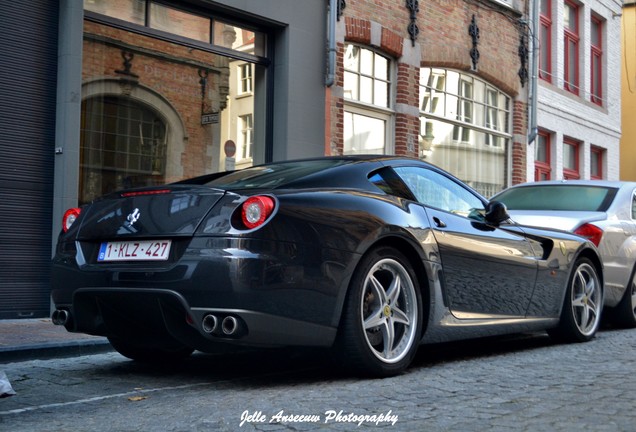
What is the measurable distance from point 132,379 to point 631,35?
25511 mm

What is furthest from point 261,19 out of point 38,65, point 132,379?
point 132,379

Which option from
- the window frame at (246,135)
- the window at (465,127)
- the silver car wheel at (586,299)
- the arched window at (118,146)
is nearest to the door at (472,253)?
the silver car wheel at (586,299)

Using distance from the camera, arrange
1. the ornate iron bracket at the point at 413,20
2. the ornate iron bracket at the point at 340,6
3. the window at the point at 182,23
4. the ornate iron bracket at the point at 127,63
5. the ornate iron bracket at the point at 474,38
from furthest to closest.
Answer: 1. the ornate iron bracket at the point at 474,38
2. the ornate iron bracket at the point at 413,20
3. the ornate iron bracket at the point at 340,6
4. the ornate iron bracket at the point at 127,63
5. the window at the point at 182,23

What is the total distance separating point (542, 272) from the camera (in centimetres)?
686

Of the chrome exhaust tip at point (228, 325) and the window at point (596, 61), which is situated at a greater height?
the window at point (596, 61)

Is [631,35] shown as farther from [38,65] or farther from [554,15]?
[38,65]

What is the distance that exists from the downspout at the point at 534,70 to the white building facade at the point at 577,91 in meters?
0.05

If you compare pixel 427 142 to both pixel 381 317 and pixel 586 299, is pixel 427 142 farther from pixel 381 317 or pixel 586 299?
pixel 381 317

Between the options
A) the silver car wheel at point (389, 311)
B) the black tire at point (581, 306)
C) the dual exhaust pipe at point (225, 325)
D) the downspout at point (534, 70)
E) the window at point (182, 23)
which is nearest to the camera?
the dual exhaust pipe at point (225, 325)

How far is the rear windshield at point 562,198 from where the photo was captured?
357 inches

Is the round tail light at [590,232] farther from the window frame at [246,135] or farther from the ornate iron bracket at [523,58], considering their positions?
the ornate iron bracket at [523,58]

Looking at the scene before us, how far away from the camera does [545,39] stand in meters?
21.0

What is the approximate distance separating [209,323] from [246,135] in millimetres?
7841

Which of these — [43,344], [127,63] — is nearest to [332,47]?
[127,63]
